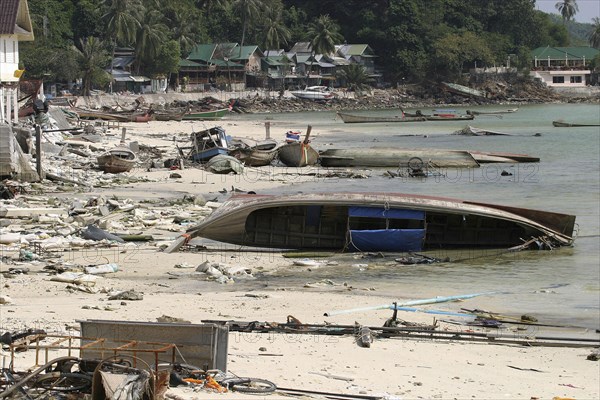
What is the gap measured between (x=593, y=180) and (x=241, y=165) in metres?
14.1

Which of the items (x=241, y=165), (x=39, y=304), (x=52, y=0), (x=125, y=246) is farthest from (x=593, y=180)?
(x=52, y=0)

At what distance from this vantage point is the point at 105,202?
2512cm

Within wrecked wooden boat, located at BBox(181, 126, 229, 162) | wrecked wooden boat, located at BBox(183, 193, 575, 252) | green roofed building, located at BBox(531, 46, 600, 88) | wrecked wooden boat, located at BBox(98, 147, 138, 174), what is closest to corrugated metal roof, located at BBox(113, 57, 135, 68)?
green roofed building, located at BBox(531, 46, 600, 88)

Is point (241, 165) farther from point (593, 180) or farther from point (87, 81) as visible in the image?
point (87, 81)

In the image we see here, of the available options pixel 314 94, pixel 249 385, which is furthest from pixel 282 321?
pixel 314 94

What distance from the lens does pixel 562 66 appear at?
481 ft

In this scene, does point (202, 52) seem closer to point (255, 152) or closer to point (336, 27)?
point (336, 27)

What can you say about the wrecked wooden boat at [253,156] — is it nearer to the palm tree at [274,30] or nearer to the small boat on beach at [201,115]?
the small boat on beach at [201,115]

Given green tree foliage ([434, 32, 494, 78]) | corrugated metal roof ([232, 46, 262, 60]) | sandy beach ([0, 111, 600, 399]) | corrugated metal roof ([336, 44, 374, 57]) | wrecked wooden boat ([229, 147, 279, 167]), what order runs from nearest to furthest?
sandy beach ([0, 111, 600, 399]) → wrecked wooden boat ([229, 147, 279, 167]) → corrugated metal roof ([232, 46, 262, 60]) → corrugated metal roof ([336, 44, 374, 57]) → green tree foliage ([434, 32, 494, 78])

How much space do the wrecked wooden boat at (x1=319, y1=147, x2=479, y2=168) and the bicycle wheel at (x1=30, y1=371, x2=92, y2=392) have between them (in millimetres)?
35990

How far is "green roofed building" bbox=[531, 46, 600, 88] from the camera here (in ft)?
475

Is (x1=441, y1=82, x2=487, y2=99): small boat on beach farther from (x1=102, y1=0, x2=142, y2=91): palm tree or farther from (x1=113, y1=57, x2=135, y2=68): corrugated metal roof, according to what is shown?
(x1=102, y1=0, x2=142, y2=91): palm tree

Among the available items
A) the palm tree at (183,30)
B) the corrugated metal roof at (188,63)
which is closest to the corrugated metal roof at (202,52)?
the palm tree at (183,30)

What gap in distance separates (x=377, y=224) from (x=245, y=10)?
106 meters
